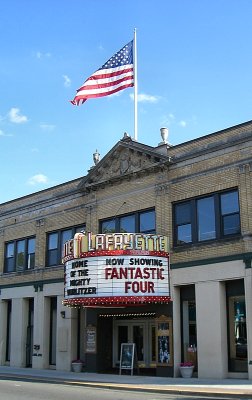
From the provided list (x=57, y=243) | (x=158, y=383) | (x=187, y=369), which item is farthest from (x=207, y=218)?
(x=57, y=243)

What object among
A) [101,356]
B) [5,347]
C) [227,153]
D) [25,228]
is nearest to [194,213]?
[227,153]

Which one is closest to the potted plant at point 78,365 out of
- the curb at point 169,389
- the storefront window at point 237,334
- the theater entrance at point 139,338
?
the theater entrance at point 139,338

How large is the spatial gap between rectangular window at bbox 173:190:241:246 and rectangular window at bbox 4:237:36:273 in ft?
39.0

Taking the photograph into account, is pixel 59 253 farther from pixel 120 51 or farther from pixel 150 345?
pixel 120 51

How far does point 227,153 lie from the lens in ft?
75.0

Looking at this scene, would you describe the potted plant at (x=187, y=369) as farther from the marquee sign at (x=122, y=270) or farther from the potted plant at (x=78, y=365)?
the potted plant at (x=78, y=365)

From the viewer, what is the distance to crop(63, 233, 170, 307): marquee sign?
23.0 m

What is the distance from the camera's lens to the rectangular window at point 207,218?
74.0 ft

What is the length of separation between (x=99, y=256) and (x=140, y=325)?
579 cm

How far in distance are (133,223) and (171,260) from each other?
3.33 meters

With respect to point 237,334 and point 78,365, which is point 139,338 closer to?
point 78,365

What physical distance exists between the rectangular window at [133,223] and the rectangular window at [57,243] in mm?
2663

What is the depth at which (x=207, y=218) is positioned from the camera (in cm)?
2348

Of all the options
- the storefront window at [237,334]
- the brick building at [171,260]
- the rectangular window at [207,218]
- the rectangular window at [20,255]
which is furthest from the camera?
the rectangular window at [20,255]
